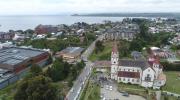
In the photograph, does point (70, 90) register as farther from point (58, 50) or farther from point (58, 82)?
point (58, 50)

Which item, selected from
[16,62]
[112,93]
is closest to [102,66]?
[112,93]

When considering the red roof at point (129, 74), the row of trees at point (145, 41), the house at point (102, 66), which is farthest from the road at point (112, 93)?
the row of trees at point (145, 41)

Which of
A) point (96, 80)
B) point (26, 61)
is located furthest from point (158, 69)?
point (26, 61)

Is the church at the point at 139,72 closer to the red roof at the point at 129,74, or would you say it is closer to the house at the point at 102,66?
the red roof at the point at 129,74

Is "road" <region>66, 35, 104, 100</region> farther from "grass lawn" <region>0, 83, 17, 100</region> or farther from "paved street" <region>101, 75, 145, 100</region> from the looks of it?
"grass lawn" <region>0, 83, 17, 100</region>

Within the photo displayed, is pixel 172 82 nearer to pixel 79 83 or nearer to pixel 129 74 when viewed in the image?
pixel 129 74

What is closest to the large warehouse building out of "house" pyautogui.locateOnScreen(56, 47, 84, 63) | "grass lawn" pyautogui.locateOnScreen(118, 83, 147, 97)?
"house" pyautogui.locateOnScreen(56, 47, 84, 63)
